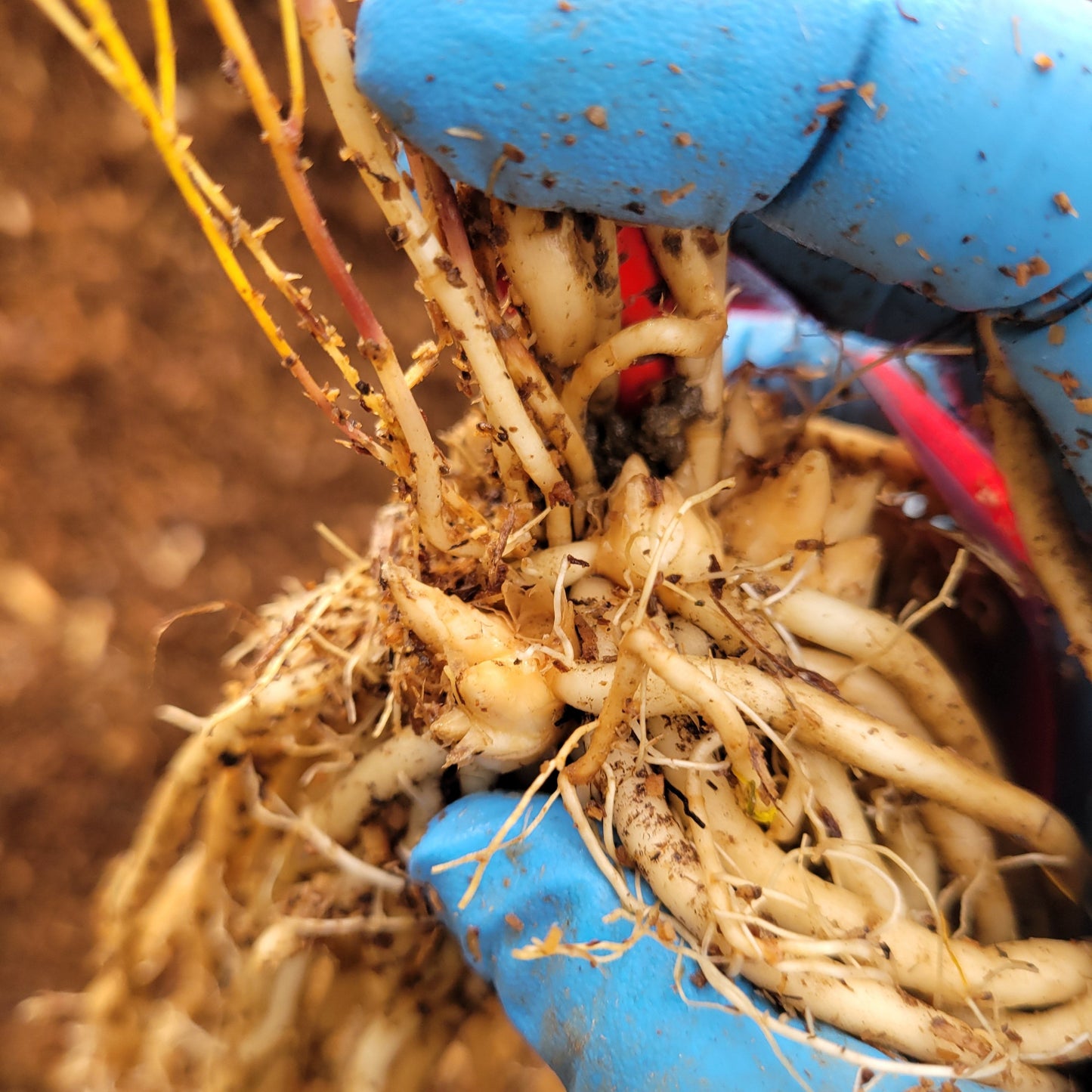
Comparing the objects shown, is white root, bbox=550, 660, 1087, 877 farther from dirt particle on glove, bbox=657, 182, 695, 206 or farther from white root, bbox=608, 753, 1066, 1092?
dirt particle on glove, bbox=657, 182, 695, 206

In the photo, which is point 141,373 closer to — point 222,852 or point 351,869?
point 222,852

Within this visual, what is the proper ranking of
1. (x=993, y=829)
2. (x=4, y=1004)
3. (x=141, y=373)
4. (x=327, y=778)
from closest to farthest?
(x=993, y=829), (x=327, y=778), (x=4, y=1004), (x=141, y=373)

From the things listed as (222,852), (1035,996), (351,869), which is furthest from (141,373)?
(1035,996)

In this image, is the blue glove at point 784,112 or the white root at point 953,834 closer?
the blue glove at point 784,112

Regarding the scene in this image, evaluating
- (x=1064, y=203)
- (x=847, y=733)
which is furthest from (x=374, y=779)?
(x=1064, y=203)

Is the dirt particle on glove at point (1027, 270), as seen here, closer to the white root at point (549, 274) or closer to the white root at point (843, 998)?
the white root at point (549, 274)

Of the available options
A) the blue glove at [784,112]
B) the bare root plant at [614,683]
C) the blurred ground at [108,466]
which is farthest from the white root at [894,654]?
the blurred ground at [108,466]
